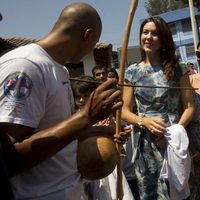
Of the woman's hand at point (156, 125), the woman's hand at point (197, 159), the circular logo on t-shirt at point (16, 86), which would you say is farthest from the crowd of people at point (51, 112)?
the woman's hand at point (197, 159)

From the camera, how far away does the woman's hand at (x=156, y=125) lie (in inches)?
136

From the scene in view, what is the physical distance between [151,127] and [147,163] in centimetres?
34

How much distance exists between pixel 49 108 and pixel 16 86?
23 cm

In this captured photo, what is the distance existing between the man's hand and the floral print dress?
1.59 m

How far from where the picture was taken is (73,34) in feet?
7.50

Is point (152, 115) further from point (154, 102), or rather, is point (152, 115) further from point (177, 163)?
point (177, 163)

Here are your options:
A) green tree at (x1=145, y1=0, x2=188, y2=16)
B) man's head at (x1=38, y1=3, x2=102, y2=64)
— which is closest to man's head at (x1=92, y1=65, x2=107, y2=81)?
man's head at (x1=38, y1=3, x2=102, y2=64)

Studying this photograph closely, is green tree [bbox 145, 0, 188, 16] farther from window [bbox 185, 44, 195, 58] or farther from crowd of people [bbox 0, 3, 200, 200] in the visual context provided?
crowd of people [bbox 0, 3, 200, 200]

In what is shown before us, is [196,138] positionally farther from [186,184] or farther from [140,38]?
[140,38]

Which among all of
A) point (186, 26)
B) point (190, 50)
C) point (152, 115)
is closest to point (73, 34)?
point (152, 115)

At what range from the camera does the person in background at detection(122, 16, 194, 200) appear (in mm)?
3594

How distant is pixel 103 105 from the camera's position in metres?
2.00

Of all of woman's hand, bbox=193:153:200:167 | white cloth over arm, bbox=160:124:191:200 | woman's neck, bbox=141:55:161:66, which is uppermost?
woman's neck, bbox=141:55:161:66

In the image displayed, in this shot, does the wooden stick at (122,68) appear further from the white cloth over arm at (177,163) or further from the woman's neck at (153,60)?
the woman's neck at (153,60)
